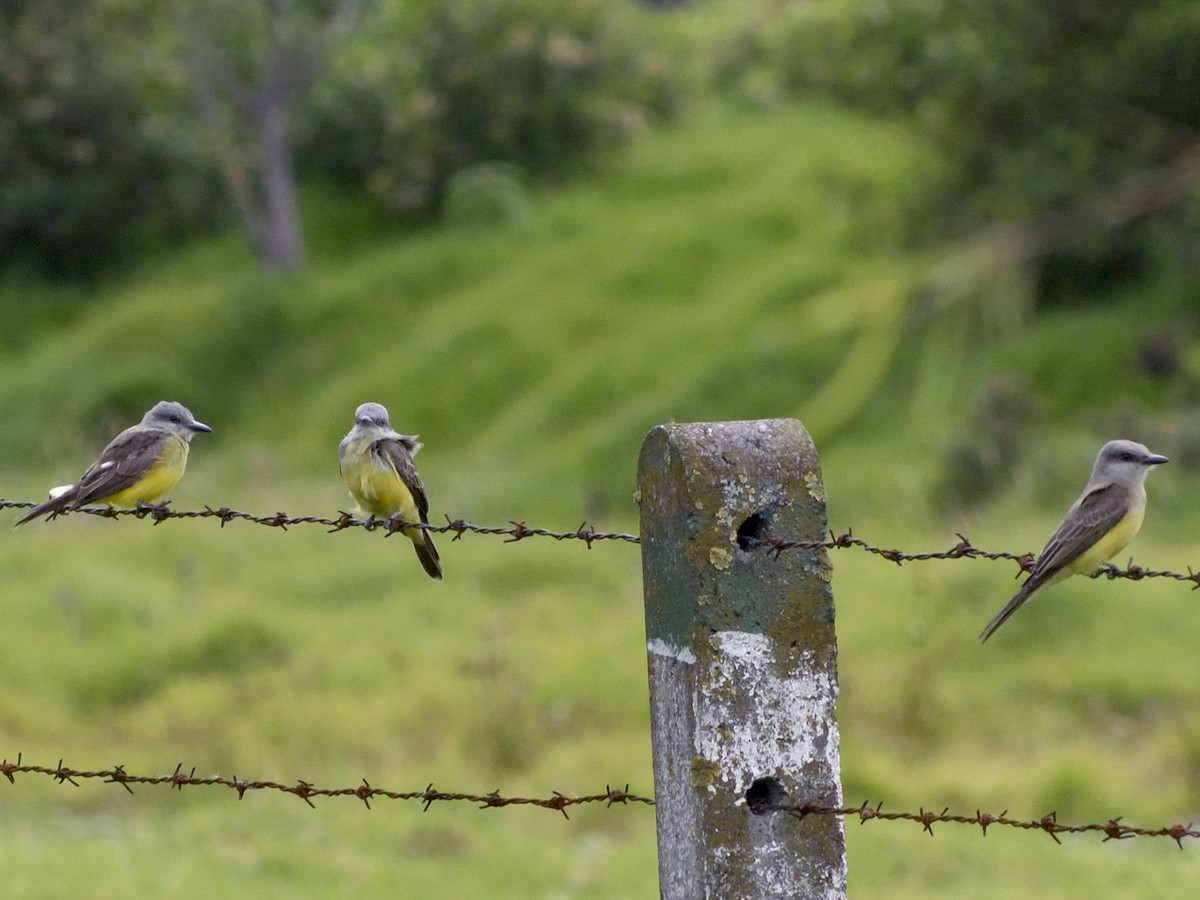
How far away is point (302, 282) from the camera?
21781 millimetres

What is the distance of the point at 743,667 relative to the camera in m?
3.21

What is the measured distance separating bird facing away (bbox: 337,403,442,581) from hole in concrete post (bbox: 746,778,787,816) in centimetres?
269

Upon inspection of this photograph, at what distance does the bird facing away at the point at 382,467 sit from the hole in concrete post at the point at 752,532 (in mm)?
2635

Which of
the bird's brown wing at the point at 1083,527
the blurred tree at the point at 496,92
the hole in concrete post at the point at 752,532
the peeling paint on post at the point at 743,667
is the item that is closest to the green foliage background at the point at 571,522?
the blurred tree at the point at 496,92

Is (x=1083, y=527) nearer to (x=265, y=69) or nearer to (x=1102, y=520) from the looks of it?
(x=1102, y=520)

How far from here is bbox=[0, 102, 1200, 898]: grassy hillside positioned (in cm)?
874

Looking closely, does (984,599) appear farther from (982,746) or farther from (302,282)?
(302,282)

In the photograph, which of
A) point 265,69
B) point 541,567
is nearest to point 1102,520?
point 541,567

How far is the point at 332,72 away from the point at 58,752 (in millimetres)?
15394

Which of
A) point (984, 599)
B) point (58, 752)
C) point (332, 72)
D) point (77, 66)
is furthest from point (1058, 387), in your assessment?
point (77, 66)

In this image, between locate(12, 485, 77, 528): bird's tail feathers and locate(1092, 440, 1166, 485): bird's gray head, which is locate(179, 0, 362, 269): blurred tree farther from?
locate(1092, 440, 1166, 485): bird's gray head

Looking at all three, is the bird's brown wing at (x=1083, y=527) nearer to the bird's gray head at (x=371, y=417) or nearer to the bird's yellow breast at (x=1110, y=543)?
the bird's yellow breast at (x=1110, y=543)

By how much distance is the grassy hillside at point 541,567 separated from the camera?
344 inches

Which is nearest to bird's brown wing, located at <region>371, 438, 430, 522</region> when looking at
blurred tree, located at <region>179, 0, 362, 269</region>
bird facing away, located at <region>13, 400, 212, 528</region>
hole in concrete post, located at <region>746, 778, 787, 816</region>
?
bird facing away, located at <region>13, 400, 212, 528</region>
